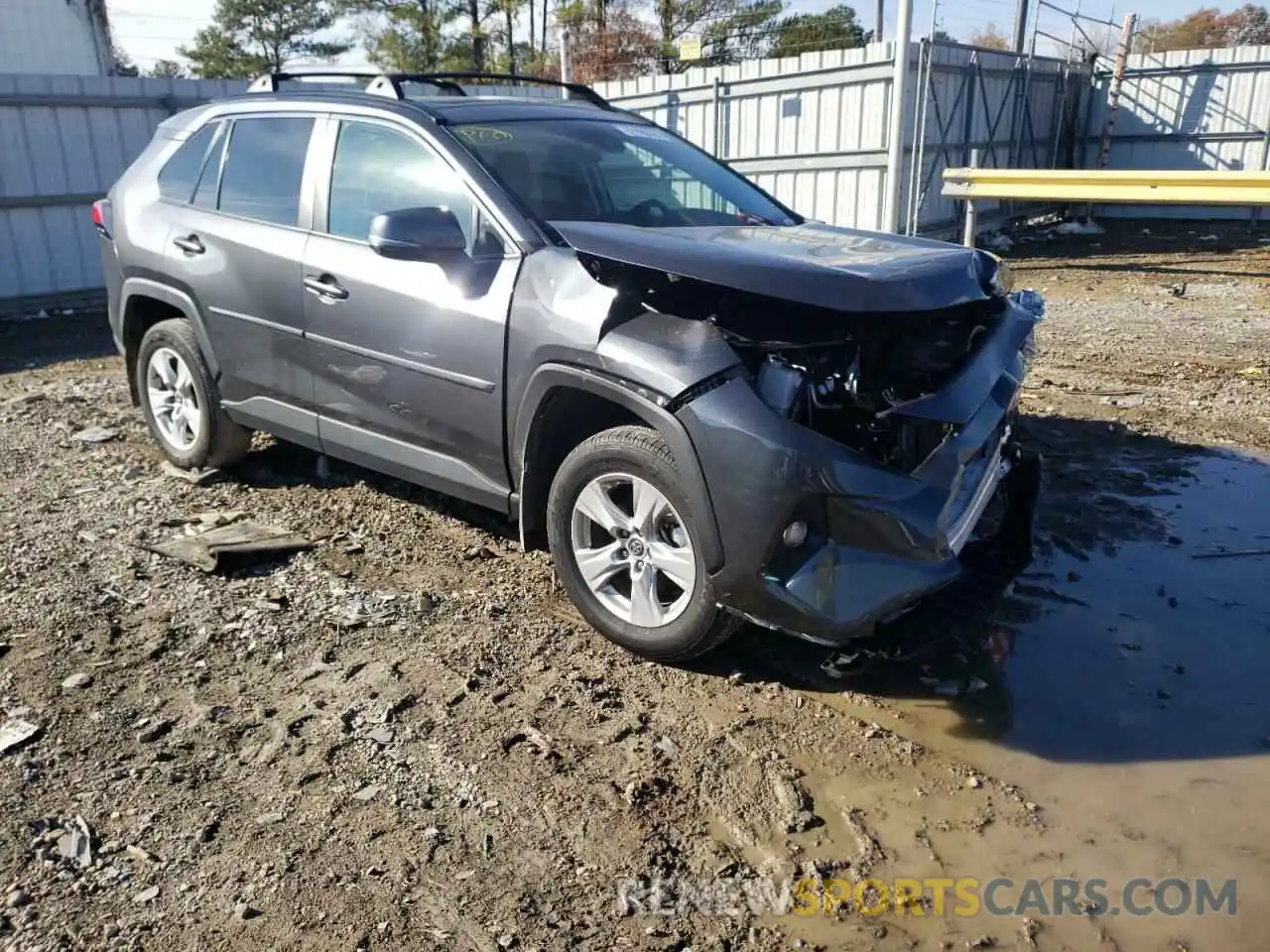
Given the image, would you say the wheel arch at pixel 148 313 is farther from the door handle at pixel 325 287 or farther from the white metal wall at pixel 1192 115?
the white metal wall at pixel 1192 115

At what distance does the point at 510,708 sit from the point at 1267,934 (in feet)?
7.10

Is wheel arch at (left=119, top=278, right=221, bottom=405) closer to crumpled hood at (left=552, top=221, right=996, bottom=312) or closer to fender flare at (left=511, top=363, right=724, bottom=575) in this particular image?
fender flare at (left=511, top=363, right=724, bottom=575)

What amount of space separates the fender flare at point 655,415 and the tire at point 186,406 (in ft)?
7.58

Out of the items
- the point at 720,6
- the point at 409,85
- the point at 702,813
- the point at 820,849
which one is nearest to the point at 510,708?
the point at 702,813

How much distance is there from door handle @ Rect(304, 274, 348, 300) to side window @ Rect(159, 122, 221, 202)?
127 cm

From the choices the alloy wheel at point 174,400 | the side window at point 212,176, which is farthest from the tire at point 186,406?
the side window at point 212,176

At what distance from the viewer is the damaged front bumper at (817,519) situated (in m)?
3.06

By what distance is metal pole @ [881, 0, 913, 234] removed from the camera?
41.8 ft

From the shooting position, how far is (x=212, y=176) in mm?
5070

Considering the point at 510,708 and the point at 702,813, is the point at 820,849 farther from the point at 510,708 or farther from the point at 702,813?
the point at 510,708

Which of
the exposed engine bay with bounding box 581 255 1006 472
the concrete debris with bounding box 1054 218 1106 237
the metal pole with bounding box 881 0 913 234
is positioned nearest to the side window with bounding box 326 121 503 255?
the exposed engine bay with bounding box 581 255 1006 472

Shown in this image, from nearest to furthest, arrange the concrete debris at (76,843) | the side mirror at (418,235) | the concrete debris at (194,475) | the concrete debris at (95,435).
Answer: the concrete debris at (76,843), the side mirror at (418,235), the concrete debris at (194,475), the concrete debris at (95,435)

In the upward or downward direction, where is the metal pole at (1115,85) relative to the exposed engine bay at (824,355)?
upward

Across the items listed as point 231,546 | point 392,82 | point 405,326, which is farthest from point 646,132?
point 231,546
